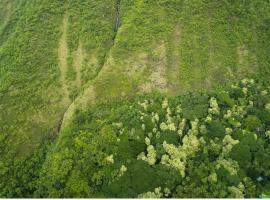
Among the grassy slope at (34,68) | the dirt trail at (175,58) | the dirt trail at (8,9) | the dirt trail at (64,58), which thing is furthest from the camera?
the dirt trail at (8,9)

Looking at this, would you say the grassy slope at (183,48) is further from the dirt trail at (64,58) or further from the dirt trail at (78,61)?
the dirt trail at (78,61)

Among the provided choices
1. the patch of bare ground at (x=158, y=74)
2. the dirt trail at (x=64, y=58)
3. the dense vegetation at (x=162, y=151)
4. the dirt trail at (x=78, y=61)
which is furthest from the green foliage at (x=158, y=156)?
the dirt trail at (x=78, y=61)

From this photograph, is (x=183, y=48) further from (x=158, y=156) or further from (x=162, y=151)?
(x=158, y=156)

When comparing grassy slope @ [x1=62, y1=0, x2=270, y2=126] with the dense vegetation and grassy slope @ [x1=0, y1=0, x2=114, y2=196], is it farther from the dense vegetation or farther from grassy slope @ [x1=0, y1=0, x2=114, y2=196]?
grassy slope @ [x1=0, y1=0, x2=114, y2=196]

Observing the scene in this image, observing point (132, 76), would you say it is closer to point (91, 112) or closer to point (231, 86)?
point (91, 112)

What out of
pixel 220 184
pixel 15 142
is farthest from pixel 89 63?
pixel 220 184

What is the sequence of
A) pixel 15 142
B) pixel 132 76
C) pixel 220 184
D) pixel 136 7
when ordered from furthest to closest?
pixel 136 7 < pixel 132 76 < pixel 15 142 < pixel 220 184

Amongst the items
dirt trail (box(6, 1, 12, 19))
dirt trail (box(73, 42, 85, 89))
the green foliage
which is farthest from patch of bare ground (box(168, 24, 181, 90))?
dirt trail (box(6, 1, 12, 19))

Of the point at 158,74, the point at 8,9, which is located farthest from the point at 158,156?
the point at 8,9
